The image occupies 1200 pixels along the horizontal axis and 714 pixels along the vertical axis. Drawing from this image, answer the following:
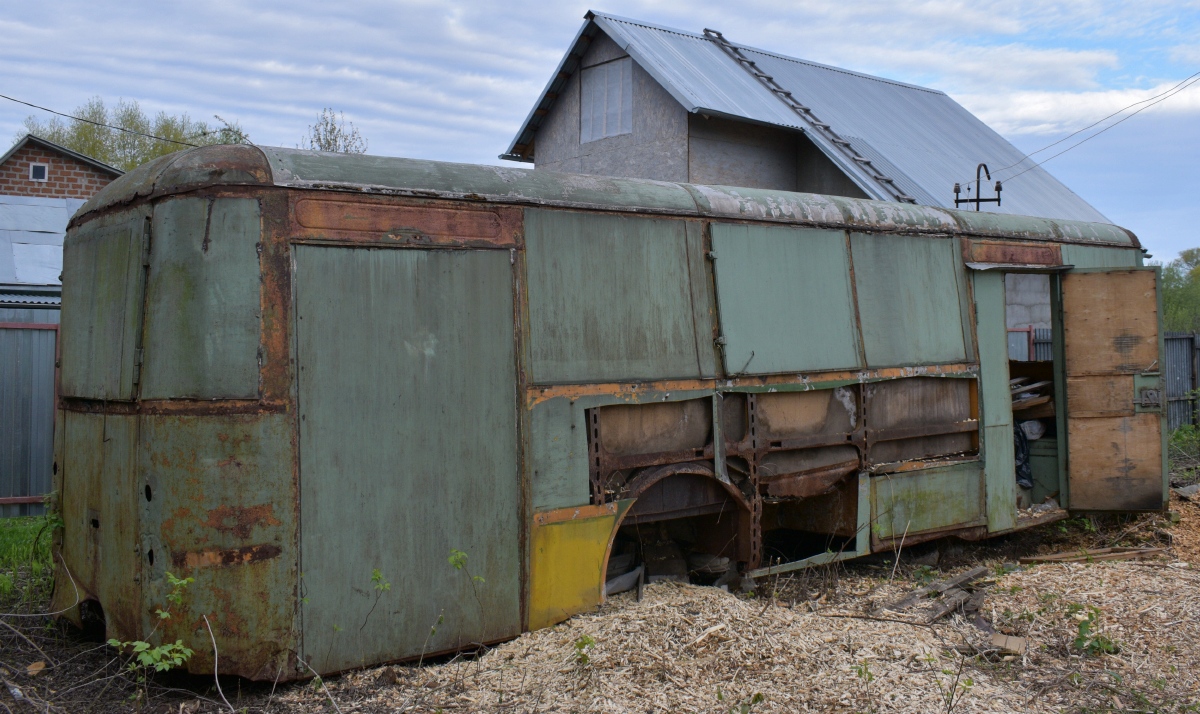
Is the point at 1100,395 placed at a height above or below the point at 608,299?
below

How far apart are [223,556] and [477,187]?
2.16 metres

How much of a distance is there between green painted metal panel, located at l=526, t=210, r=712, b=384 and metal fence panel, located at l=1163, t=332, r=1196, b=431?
490 inches

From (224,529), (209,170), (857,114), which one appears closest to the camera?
(224,529)

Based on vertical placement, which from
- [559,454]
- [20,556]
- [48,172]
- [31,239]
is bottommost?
[20,556]

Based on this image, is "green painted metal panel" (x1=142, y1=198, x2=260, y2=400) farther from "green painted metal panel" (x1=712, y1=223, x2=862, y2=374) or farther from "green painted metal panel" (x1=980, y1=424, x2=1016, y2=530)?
"green painted metal panel" (x1=980, y1=424, x2=1016, y2=530)

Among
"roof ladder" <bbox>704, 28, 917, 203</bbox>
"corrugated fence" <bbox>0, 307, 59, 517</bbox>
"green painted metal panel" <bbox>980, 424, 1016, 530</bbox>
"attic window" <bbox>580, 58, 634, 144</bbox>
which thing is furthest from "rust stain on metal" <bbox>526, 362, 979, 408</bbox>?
"attic window" <bbox>580, 58, 634, 144</bbox>

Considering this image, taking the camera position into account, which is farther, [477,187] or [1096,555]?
[1096,555]

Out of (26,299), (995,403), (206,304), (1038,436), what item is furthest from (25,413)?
(1038,436)

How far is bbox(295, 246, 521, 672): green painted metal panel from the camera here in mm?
4426

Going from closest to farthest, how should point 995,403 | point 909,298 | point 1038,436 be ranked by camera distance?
1. point 909,298
2. point 995,403
3. point 1038,436

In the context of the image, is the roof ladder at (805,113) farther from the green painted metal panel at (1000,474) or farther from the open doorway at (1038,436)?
the green painted metal panel at (1000,474)

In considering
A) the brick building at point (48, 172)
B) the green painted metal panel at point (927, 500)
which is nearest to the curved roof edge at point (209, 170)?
the green painted metal panel at point (927, 500)

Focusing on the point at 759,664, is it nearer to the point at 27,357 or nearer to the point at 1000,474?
the point at 1000,474

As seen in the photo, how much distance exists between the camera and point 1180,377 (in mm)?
15172
